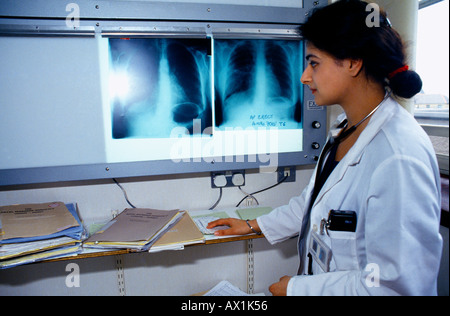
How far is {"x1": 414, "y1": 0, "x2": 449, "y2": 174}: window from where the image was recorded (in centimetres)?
128

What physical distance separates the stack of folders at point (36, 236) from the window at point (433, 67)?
60.5 inches

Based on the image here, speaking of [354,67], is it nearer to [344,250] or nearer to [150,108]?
[344,250]

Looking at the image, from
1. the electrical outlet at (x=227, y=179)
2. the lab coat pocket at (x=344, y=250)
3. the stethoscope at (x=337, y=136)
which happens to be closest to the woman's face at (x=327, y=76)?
the stethoscope at (x=337, y=136)

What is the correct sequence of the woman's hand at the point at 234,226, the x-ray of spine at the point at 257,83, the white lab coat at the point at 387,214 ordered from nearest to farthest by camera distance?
the white lab coat at the point at 387,214
the woman's hand at the point at 234,226
the x-ray of spine at the point at 257,83

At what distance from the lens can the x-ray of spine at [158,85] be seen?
4.32 feet

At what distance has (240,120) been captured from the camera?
1.46 m

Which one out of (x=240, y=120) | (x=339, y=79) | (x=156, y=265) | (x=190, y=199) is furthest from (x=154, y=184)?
(x=339, y=79)

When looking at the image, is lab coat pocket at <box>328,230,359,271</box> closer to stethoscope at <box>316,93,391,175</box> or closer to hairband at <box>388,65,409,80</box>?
stethoscope at <box>316,93,391,175</box>

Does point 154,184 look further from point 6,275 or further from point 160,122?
point 6,275

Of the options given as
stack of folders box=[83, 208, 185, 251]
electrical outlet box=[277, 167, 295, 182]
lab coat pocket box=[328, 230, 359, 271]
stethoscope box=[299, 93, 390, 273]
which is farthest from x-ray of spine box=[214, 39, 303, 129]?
lab coat pocket box=[328, 230, 359, 271]

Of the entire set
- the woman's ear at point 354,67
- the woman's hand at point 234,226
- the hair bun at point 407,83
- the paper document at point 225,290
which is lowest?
the paper document at point 225,290

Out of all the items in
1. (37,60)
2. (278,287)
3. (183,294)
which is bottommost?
(183,294)

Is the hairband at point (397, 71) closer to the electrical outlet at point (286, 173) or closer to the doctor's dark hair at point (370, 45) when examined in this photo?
the doctor's dark hair at point (370, 45)
